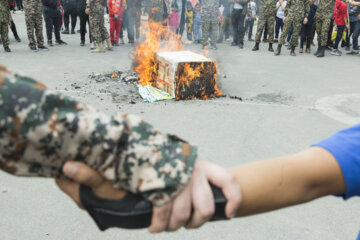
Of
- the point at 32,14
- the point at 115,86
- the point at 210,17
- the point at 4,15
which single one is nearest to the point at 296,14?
the point at 210,17

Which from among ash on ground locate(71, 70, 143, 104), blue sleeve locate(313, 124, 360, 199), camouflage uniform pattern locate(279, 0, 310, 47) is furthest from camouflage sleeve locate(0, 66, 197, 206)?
camouflage uniform pattern locate(279, 0, 310, 47)

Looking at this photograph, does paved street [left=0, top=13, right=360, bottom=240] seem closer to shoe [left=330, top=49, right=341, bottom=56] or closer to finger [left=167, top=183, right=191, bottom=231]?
shoe [left=330, top=49, right=341, bottom=56]

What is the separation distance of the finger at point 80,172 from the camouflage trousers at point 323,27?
10.1 m

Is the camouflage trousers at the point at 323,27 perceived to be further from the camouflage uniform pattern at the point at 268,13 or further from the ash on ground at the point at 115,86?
the ash on ground at the point at 115,86

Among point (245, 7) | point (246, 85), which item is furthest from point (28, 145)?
point (245, 7)

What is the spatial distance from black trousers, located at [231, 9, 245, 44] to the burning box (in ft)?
21.2

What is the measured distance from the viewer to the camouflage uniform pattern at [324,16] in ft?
30.4

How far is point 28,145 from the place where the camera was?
72cm

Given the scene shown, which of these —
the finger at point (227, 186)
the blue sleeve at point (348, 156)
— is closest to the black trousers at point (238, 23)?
the blue sleeve at point (348, 156)

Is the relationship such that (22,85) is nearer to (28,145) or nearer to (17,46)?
(28,145)

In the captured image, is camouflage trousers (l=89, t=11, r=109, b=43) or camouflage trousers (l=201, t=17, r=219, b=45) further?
camouflage trousers (l=201, t=17, r=219, b=45)

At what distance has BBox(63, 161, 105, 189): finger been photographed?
76cm

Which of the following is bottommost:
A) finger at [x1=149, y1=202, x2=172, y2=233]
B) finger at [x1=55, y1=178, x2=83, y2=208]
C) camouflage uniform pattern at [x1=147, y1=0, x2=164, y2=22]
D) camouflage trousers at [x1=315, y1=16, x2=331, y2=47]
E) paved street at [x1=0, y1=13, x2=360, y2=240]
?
paved street at [x1=0, y1=13, x2=360, y2=240]

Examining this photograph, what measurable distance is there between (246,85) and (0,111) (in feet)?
19.3
